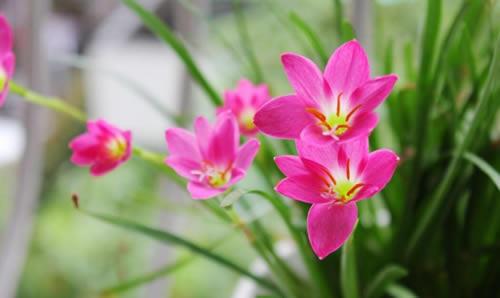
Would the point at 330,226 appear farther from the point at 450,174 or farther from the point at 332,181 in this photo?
the point at 450,174

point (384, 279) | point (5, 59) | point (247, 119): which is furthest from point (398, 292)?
point (5, 59)

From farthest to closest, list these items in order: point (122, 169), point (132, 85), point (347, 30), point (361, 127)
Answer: point (122, 169)
point (132, 85)
point (347, 30)
point (361, 127)

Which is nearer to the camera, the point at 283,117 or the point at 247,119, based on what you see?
the point at 283,117

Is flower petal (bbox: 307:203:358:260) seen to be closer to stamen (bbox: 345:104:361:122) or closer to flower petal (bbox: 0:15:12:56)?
stamen (bbox: 345:104:361:122)

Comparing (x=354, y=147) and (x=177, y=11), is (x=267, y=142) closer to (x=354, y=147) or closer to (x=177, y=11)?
(x=354, y=147)

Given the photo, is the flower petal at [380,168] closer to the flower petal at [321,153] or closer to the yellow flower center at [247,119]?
the flower petal at [321,153]
